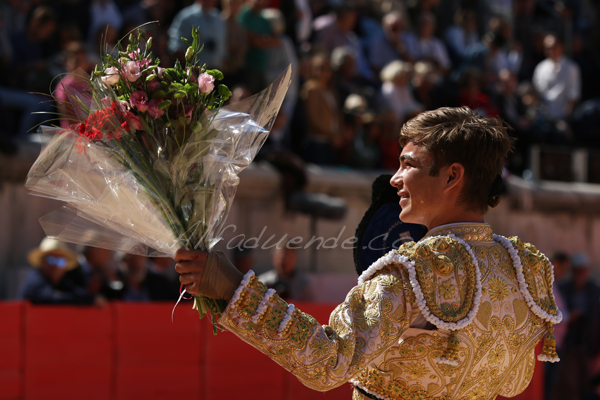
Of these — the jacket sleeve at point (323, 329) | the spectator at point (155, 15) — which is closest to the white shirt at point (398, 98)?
the spectator at point (155, 15)

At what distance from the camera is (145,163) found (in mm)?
1769

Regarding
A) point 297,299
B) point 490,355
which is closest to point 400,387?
point 490,355

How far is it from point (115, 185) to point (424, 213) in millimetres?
687

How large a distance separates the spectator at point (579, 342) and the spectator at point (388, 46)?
2.75m

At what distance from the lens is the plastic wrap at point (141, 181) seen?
5.78ft

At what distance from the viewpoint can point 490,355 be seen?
1820 mm

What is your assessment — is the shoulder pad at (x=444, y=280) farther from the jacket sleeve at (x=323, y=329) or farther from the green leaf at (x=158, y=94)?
the green leaf at (x=158, y=94)

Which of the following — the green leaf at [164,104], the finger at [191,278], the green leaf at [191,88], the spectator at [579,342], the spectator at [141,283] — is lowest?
the spectator at [579,342]

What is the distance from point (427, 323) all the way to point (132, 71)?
2.73 ft

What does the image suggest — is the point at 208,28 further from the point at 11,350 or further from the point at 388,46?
the point at 11,350

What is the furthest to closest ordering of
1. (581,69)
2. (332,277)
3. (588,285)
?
(581,69) → (588,285) → (332,277)

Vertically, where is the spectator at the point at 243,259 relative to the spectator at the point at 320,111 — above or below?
below

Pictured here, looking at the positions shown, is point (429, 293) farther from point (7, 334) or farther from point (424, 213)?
point (7, 334)

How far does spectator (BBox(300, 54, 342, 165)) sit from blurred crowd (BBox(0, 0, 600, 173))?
0.01 meters
